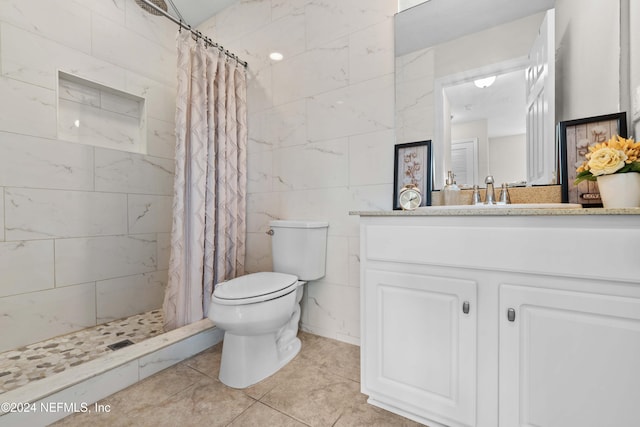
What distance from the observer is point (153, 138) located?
224cm

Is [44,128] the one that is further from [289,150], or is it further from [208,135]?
[289,150]

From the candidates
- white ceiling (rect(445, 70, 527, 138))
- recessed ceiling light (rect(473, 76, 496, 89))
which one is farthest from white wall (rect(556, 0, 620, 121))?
recessed ceiling light (rect(473, 76, 496, 89))

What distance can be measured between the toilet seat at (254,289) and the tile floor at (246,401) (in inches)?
16.3

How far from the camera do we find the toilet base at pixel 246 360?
52.5 inches

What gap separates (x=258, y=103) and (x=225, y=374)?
1.81 meters

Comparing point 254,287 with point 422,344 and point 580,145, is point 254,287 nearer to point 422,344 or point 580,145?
point 422,344

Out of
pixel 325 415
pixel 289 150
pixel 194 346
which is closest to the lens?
pixel 325 415

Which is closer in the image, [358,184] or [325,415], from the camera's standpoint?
[325,415]

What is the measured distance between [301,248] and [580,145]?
141 cm

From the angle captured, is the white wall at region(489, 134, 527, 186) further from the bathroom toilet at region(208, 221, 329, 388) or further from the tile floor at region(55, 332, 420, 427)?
the tile floor at region(55, 332, 420, 427)

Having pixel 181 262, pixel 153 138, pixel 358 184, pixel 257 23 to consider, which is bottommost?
pixel 181 262

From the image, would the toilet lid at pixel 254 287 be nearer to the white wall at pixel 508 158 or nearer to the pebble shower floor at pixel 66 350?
the pebble shower floor at pixel 66 350

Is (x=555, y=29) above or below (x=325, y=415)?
above

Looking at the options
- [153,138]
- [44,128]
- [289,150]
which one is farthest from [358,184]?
[44,128]
